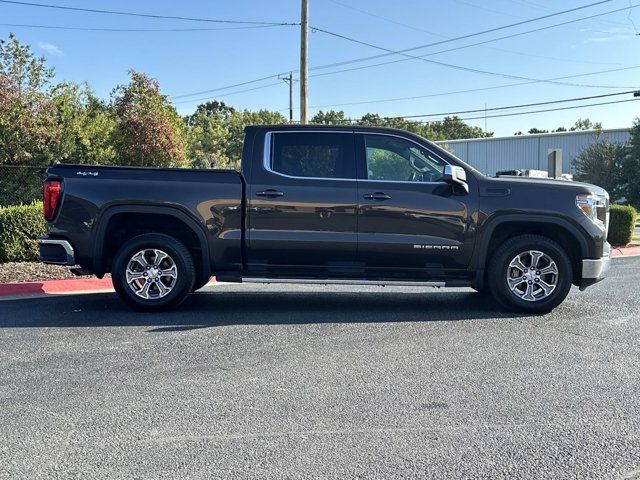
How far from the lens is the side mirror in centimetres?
651

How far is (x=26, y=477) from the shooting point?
3.09 meters

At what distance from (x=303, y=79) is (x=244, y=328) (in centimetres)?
1652

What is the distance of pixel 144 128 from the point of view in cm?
2491

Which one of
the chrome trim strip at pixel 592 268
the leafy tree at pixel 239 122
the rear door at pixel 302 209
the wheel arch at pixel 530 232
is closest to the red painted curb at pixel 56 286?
the rear door at pixel 302 209

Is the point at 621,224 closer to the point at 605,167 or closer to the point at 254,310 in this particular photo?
the point at 254,310

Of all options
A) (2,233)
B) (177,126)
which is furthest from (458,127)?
(2,233)

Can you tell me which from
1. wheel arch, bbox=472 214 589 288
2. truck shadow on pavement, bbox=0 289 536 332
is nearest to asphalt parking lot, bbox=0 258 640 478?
truck shadow on pavement, bbox=0 289 536 332

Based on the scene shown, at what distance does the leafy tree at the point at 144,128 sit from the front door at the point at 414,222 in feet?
65.3

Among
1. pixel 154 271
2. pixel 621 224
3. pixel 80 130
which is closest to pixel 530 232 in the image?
pixel 154 271

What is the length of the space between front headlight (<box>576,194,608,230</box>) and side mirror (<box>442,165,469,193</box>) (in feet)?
4.23

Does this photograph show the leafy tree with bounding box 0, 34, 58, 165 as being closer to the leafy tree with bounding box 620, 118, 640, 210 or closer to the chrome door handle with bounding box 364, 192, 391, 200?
the chrome door handle with bounding box 364, 192, 391, 200

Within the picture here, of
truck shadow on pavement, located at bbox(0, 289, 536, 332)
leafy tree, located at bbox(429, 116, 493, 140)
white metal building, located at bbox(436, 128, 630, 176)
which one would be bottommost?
truck shadow on pavement, located at bbox(0, 289, 536, 332)

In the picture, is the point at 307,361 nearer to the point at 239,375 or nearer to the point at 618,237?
the point at 239,375

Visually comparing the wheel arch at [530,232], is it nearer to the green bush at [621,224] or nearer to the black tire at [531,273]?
the black tire at [531,273]
